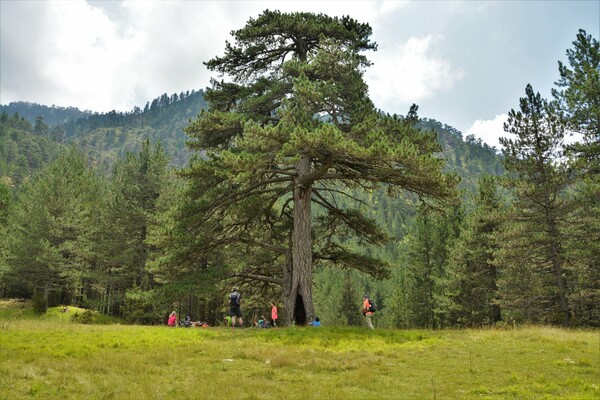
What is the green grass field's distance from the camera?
7.42 metres

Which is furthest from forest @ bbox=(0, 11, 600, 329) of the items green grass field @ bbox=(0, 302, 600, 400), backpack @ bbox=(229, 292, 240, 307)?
green grass field @ bbox=(0, 302, 600, 400)

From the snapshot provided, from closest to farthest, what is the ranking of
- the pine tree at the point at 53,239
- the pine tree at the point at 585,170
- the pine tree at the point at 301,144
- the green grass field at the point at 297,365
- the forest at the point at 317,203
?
the green grass field at the point at 297,365 → the pine tree at the point at 301,144 → the forest at the point at 317,203 → the pine tree at the point at 585,170 → the pine tree at the point at 53,239

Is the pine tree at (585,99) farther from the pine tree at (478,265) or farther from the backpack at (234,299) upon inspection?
the backpack at (234,299)

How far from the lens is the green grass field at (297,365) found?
7.42 meters

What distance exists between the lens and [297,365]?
976 cm

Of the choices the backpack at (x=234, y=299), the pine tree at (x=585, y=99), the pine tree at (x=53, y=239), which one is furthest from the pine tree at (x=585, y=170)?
the pine tree at (x=53, y=239)

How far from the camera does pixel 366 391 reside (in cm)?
775

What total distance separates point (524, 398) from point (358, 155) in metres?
8.53

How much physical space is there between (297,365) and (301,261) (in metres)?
7.76

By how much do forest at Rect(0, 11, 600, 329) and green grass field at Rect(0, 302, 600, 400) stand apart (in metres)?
4.44

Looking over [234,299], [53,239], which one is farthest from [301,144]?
[53,239]

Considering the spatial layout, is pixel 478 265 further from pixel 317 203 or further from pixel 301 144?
pixel 301 144

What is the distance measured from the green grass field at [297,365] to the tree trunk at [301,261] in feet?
9.41

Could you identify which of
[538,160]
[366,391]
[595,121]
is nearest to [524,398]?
[366,391]
